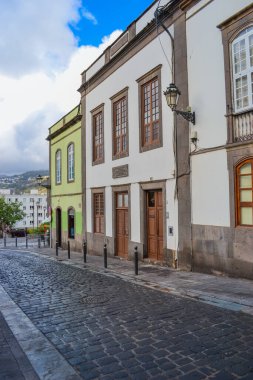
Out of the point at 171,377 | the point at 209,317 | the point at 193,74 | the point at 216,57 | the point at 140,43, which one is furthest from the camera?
the point at 140,43

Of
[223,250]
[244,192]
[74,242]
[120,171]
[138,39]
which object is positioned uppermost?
[138,39]

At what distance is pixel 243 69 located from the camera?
30.1ft

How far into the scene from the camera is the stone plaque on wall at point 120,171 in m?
14.9

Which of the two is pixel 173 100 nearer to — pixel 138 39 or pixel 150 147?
pixel 150 147

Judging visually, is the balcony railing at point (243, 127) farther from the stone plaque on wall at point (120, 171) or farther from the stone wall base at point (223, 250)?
the stone plaque on wall at point (120, 171)

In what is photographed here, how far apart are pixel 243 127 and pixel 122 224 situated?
7.91 meters

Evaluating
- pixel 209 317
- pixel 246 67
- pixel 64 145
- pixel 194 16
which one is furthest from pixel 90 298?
pixel 64 145

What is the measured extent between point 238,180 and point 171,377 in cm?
636

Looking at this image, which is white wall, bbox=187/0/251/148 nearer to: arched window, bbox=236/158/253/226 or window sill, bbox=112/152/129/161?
arched window, bbox=236/158/253/226

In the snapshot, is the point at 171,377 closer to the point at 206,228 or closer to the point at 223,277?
the point at 223,277

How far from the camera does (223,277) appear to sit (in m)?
9.35

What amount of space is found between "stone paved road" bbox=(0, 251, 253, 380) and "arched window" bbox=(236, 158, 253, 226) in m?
2.99

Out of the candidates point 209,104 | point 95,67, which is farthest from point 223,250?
point 95,67

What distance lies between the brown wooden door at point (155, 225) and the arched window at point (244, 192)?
158 inches
